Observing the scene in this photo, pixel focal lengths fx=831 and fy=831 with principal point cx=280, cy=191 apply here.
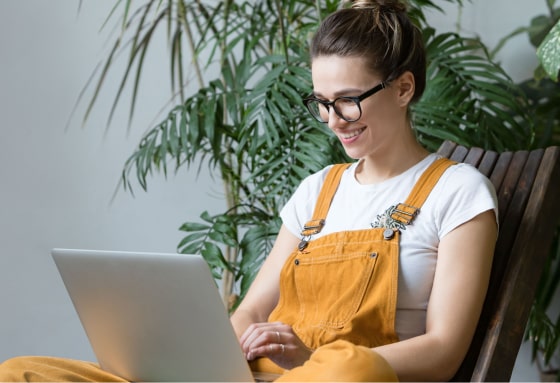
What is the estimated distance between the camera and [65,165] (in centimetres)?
311

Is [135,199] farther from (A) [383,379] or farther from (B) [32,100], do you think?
(A) [383,379]

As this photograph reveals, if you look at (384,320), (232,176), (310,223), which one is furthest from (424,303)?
(232,176)

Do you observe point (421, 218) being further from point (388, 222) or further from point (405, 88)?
point (405, 88)

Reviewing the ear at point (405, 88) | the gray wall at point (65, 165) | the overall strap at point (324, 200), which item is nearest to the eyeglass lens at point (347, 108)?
the ear at point (405, 88)

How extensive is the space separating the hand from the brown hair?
20.8 inches

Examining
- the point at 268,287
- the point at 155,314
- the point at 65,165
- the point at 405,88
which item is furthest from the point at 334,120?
the point at 65,165

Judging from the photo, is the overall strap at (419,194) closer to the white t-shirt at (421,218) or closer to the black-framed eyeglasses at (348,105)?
the white t-shirt at (421,218)

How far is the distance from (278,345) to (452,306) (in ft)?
1.00

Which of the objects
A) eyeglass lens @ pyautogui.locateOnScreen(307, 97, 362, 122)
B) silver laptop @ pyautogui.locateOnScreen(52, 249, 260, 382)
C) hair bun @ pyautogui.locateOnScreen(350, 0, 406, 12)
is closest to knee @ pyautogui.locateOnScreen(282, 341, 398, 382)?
silver laptop @ pyautogui.locateOnScreen(52, 249, 260, 382)

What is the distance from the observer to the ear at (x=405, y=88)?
159cm

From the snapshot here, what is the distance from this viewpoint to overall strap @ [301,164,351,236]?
1.67 m

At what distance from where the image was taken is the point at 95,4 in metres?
3.13

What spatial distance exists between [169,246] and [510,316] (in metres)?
1.95

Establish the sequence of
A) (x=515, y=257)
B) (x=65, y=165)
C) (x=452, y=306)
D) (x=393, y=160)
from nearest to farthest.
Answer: (x=452, y=306) → (x=515, y=257) → (x=393, y=160) → (x=65, y=165)
